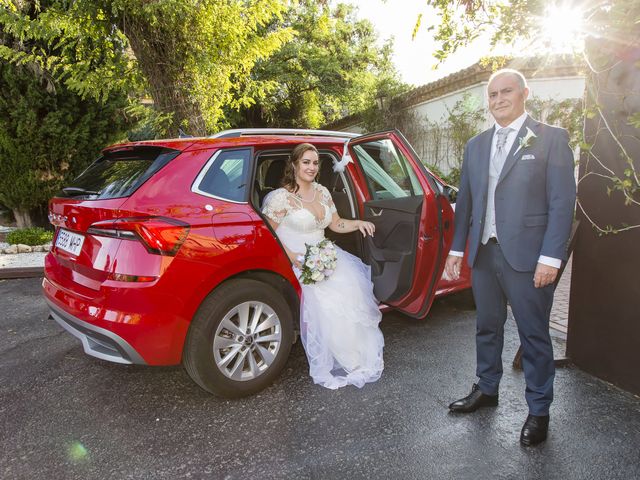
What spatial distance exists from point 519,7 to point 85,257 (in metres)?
2.91

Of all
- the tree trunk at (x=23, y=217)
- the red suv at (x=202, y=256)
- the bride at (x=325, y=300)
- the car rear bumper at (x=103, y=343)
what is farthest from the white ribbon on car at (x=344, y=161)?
the tree trunk at (x=23, y=217)

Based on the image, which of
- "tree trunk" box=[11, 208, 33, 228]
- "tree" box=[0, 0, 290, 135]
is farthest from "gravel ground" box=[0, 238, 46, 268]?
"tree" box=[0, 0, 290, 135]

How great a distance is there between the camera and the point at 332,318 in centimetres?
310

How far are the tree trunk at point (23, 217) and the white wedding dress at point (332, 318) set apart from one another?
874cm

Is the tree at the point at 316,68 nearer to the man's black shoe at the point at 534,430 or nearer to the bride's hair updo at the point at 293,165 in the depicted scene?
the bride's hair updo at the point at 293,165

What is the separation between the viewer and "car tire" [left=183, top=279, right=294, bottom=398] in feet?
8.71

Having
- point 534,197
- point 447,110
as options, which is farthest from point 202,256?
point 447,110

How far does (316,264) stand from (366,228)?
56 cm

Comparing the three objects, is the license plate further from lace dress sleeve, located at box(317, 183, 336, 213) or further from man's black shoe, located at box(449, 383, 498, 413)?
man's black shoe, located at box(449, 383, 498, 413)

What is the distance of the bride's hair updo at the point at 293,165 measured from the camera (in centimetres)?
321

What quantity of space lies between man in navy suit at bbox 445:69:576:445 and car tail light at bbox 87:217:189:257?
1.67 metres

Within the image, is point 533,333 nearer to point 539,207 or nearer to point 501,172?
point 539,207

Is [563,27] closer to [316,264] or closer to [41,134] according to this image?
[316,264]

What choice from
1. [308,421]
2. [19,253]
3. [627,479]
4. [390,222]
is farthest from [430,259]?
[19,253]
